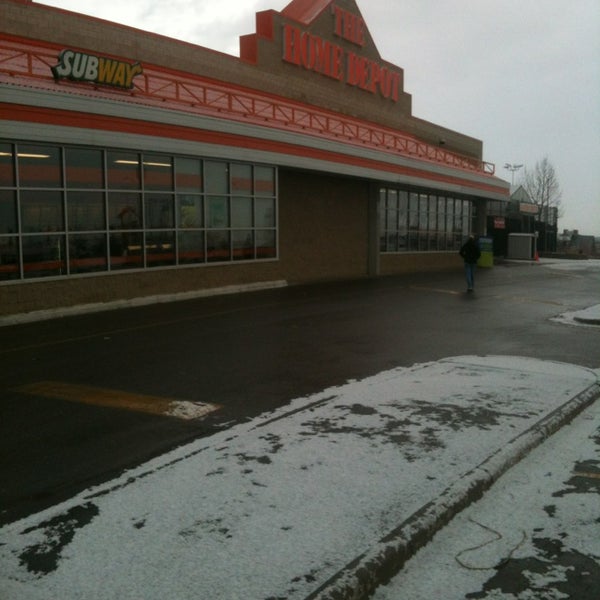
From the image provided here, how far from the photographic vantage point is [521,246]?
44812 mm

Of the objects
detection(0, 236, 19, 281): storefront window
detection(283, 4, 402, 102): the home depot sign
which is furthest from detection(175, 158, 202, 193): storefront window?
detection(283, 4, 402, 102): the home depot sign

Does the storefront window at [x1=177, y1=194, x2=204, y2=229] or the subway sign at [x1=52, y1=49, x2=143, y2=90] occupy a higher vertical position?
the subway sign at [x1=52, y1=49, x2=143, y2=90]

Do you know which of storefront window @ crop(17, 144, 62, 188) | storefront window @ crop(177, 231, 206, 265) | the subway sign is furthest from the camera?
storefront window @ crop(177, 231, 206, 265)

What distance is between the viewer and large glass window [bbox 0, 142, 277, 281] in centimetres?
1384

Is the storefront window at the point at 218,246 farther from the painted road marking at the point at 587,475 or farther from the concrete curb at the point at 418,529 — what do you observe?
the painted road marking at the point at 587,475

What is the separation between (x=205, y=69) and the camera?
22.8 m

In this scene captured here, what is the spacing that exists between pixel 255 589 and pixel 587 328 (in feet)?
39.7

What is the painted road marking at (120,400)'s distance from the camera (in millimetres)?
7059

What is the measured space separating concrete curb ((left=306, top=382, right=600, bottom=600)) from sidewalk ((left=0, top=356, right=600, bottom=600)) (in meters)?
0.01

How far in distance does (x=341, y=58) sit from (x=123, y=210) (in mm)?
16906

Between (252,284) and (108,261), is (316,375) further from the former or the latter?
(252,284)

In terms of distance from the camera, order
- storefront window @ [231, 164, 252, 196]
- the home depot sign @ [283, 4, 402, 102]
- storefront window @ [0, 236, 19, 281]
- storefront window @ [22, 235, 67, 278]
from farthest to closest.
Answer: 1. the home depot sign @ [283, 4, 402, 102]
2. storefront window @ [231, 164, 252, 196]
3. storefront window @ [22, 235, 67, 278]
4. storefront window @ [0, 236, 19, 281]

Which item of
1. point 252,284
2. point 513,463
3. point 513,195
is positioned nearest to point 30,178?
point 252,284

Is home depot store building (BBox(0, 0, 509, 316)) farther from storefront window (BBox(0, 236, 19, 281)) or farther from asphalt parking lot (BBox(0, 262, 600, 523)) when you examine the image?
asphalt parking lot (BBox(0, 262, 600, 523))
